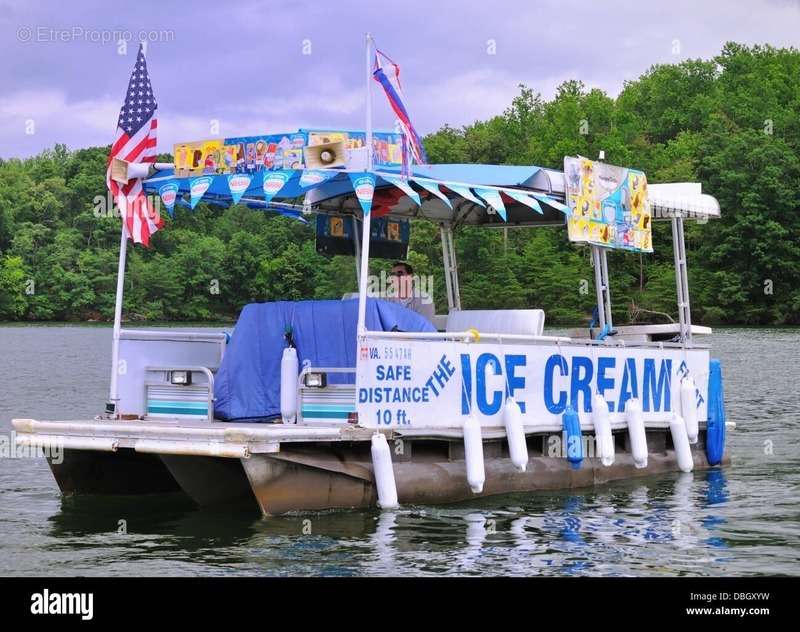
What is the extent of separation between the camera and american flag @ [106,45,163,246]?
15086 millimetres

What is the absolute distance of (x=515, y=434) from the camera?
50.3ft

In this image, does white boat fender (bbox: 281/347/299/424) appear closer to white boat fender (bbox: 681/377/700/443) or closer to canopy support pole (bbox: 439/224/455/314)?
canopy support pole (bbox: 439/224/455/314)

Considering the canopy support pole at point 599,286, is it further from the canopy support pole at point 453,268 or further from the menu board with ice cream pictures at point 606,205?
A: the canopy support pole at point 453,268

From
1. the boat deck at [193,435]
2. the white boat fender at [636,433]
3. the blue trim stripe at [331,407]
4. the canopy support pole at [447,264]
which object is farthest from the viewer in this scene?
the canopy support pole at [447,264]

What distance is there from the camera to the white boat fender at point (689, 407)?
18406 mm

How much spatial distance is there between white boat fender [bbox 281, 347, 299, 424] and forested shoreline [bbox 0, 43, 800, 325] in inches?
164

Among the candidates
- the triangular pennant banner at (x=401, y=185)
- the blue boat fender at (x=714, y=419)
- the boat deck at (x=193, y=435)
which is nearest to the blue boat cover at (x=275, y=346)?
the boat deck at (x=193, y=435)

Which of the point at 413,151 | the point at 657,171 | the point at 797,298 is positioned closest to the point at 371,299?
the point at 413,151

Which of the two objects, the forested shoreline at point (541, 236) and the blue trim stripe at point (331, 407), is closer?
the blue trim stripe at point (331, 407)

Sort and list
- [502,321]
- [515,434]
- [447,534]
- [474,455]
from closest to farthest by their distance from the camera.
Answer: [447,534] < [474,455] < [515,434] < [502,321]

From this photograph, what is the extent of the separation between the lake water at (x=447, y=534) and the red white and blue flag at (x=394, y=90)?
3879 mm

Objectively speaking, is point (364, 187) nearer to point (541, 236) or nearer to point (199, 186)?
point (199, 186)

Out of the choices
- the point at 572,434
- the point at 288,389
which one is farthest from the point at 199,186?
the point at 572,434

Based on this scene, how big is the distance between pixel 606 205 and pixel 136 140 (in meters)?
5.57
